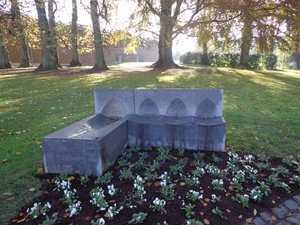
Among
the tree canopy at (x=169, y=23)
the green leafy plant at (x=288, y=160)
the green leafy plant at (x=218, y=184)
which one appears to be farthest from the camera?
the tree canopy at (x=169, y=23)

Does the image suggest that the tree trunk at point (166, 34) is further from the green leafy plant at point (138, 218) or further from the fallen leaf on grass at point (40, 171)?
the green leafy plant at point (138, 218)

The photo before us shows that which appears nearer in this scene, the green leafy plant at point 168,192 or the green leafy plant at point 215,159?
the green leafy plant at point 168,192

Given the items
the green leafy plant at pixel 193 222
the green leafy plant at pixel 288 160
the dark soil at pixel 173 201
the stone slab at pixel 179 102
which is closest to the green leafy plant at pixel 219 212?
the dark soil at pixel 173 201

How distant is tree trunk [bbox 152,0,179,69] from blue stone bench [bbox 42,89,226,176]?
12.2m

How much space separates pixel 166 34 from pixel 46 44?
835 centimetres

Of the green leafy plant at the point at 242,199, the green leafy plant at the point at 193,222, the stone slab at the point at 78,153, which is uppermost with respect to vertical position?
the stone slab at the point at 78,153

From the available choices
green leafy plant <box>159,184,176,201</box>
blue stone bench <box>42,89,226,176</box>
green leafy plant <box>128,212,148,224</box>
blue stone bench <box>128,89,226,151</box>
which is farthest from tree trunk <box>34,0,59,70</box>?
green leafy plant <box>128,212,148,224</box>

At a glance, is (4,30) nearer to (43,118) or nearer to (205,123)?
(43,118)

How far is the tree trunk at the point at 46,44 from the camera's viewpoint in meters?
14.1

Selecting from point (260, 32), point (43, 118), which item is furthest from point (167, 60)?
point (43, 118)

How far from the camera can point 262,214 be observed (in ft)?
7.56

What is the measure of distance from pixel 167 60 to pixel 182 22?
307 centimetres

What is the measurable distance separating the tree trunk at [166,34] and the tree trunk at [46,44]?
24.1 feet

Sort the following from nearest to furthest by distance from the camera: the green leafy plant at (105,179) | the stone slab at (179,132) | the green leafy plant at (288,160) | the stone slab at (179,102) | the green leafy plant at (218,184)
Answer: the green leafy plant at (218,184) < the green leafy plant at (105,179) < the green leafy plant at (288,160) < the stone slab at (179,132) < the stone slab at (179,102)
